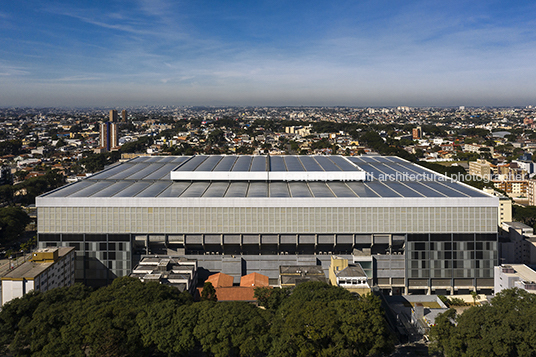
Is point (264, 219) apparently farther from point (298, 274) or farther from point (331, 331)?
point (331, 331)

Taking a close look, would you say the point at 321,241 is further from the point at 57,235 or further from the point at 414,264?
the point at 57,235

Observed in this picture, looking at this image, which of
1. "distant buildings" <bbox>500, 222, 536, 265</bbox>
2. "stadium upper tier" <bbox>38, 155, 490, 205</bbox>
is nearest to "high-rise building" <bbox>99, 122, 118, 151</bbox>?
"stadium upper tier" <bbox>38, 155, 490, 205</bbox>

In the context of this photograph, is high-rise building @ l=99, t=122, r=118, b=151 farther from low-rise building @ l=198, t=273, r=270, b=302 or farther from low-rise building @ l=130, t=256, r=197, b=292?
low-rise building @ l=198, t=273, r=270, b=302

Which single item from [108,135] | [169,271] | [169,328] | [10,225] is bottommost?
[169,271]

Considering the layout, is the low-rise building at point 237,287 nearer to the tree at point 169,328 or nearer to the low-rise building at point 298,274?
the low-rise building at point 298,274

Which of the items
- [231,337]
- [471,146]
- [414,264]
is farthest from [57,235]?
[471,146]

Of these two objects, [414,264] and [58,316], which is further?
[414,264]

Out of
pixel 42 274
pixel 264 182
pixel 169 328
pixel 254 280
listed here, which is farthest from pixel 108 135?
pixel 169 328
